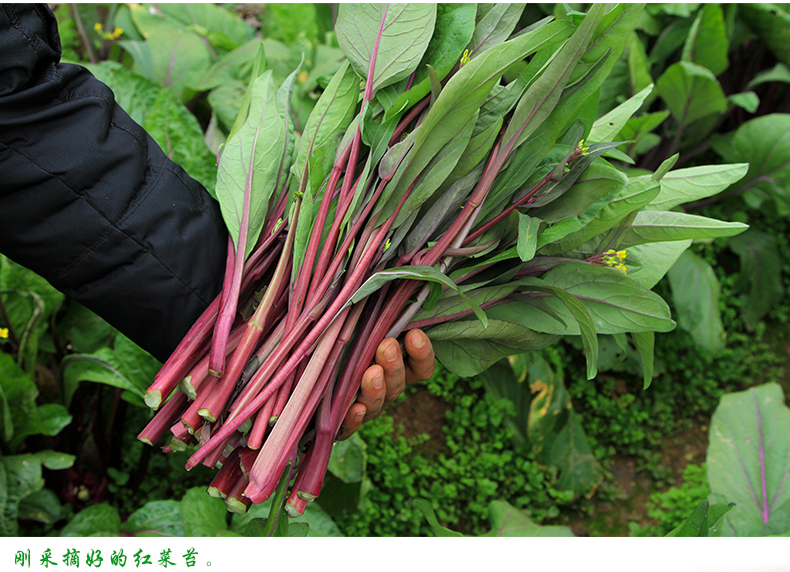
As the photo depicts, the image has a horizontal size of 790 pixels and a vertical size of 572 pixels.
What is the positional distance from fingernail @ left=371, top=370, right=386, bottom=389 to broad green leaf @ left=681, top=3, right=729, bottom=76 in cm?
220

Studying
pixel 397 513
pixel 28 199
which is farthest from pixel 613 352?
pixel 28 199

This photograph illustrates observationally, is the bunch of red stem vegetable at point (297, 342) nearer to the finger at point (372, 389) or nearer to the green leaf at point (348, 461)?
the finger at point (372, 389)

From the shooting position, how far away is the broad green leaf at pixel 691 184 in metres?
1.15

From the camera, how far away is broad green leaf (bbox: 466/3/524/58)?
41.8 inches

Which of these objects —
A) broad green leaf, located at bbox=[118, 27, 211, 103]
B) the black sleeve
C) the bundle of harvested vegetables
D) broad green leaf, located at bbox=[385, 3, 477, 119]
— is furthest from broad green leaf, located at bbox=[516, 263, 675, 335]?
broad green leaf, located at bbox=[118, 27, 211, 103]

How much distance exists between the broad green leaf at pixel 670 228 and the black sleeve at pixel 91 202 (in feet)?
2.71

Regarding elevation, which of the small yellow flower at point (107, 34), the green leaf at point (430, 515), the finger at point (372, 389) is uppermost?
the small yellow flower at point (107, 34)

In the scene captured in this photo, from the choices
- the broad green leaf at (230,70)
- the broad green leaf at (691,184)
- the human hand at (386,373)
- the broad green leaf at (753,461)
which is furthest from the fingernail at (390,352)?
the broad green leaf at (230,70)

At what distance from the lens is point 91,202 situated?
1.00 meters

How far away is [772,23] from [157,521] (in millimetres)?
3229

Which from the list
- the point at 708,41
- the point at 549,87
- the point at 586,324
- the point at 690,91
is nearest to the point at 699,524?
the point at 586,324

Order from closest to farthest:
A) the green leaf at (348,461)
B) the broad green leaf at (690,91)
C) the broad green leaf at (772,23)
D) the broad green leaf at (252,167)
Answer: the broad green leaf at (252,167) < the green leaf at (348,461) < the broad green leaf at (690,91) < the broad green leaf at (772,23)

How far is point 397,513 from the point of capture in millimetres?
1973
